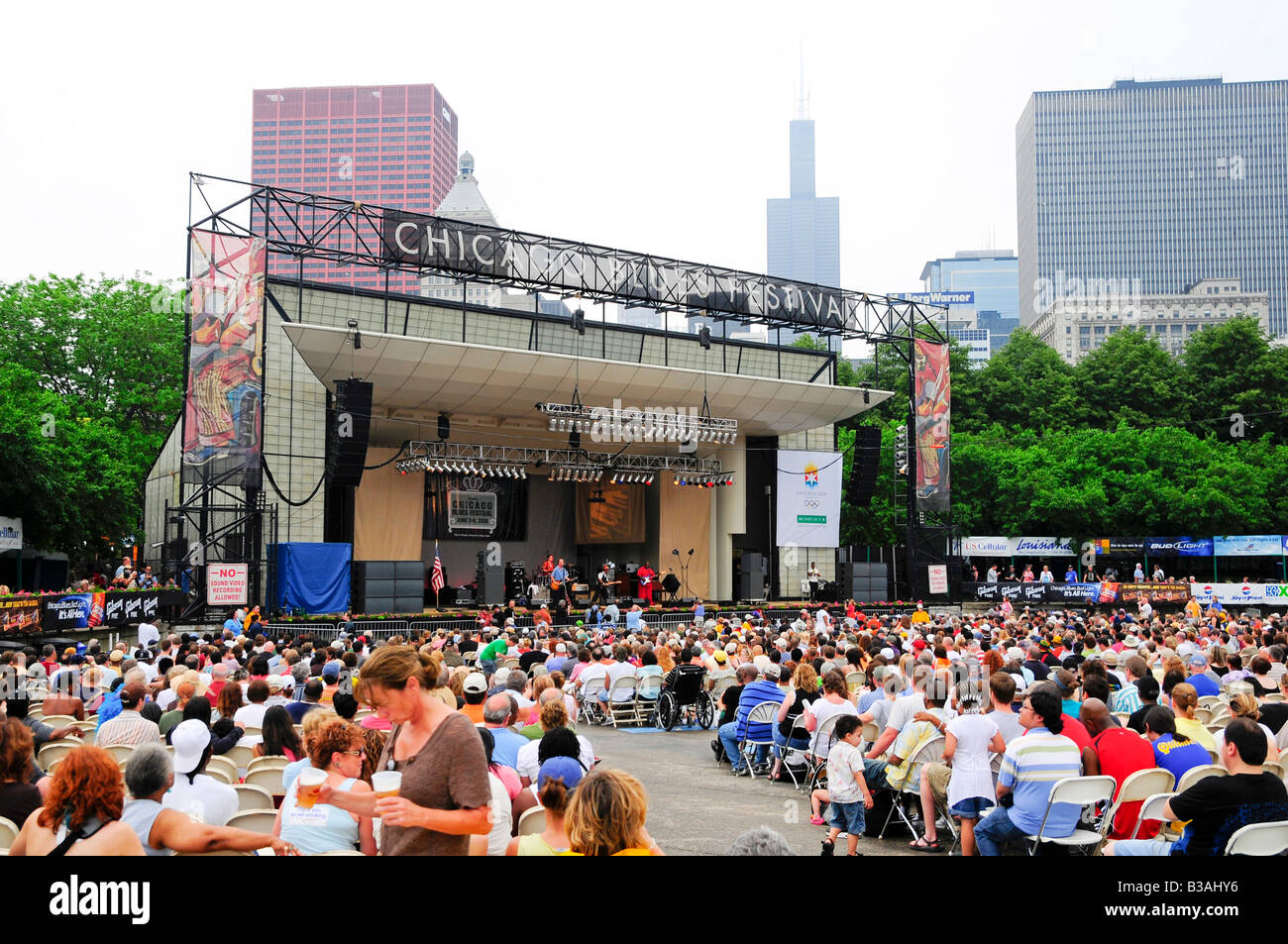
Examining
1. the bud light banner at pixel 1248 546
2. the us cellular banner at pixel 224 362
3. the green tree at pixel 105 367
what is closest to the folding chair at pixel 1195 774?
the us cellular banner at pixel 224 362

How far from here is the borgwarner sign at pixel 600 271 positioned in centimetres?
2248

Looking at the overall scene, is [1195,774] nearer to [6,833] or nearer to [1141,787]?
[1141,787]

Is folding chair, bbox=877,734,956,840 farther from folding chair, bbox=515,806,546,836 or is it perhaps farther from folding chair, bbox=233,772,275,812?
folding chair, bbox=233,772,275,812

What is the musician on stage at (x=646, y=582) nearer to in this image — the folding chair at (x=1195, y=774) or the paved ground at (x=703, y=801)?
the paved ground at (x=703, y=801)

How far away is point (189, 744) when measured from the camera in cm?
484

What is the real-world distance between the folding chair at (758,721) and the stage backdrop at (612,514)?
23.0 meters

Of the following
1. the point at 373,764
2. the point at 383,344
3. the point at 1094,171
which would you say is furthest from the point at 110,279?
the point at 1094,171

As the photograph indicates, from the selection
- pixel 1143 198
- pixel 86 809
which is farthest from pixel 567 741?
pixel 1143 198

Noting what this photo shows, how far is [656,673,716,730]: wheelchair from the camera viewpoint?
1195cm

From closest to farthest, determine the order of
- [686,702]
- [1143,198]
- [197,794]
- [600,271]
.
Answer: [197,794] < [686,702] < [600,271] < [1143,198]

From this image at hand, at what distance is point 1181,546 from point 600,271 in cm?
2587

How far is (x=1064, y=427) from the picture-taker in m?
46.0
